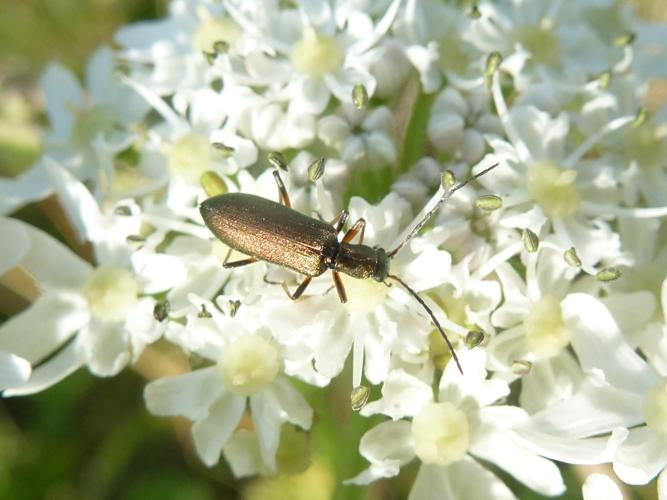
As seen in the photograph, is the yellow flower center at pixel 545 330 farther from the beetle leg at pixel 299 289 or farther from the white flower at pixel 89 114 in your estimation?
the white flower at pixel 89 114

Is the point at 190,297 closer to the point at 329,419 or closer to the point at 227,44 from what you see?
the point at 329,419

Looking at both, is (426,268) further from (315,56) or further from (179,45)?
Answer: (179,45)

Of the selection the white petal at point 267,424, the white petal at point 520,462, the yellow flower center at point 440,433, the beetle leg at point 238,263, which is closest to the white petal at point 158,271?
the beetle leg at point 238,263

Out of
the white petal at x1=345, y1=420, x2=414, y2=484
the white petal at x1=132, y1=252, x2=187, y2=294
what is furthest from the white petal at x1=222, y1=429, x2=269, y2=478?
the white petal at x1=132, y1=252, x2=187, y2=294

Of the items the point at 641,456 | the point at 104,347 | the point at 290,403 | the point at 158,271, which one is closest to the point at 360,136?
the point at 158,271

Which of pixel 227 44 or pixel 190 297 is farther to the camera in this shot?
pixel 227 44

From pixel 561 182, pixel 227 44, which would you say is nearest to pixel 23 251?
pixel 227 44
